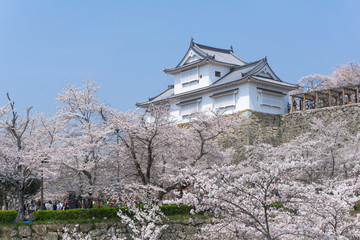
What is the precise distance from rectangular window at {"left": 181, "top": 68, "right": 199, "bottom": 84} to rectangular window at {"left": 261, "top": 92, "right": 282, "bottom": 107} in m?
5.03

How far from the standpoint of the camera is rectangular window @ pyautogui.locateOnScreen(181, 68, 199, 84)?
1174 inches

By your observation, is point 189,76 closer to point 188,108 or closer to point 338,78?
point 188,108

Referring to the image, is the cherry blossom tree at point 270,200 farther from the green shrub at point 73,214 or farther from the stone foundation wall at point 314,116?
the stone foundation wall at point 314,116

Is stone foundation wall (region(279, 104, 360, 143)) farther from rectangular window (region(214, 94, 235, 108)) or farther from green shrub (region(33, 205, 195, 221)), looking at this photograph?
green shrub (region(33, 205, 195, 221))

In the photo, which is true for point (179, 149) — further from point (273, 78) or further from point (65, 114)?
point (273, 78)

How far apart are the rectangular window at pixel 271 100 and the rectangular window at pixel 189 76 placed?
503cm

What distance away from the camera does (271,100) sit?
27.8 metres

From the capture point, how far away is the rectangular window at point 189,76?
29812 mm

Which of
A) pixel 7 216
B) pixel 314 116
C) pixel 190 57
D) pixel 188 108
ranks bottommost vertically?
pixel 7 216

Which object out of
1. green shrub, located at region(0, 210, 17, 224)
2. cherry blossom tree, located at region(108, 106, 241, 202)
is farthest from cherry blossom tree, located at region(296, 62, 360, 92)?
green shrub, located at region(0, 210, 17, 224)

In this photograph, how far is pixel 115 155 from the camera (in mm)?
17969

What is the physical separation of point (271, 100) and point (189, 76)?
6168 millimetres

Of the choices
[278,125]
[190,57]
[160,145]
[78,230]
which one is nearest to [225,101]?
[278,125]

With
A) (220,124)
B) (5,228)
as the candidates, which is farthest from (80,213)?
(220,124)
